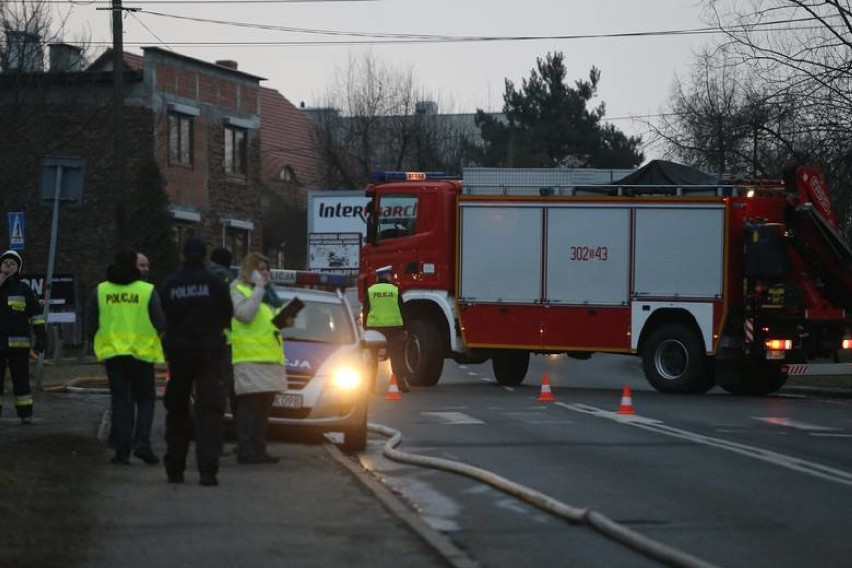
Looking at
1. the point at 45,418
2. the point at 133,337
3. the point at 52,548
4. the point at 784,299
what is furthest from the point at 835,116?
the point at 52,548

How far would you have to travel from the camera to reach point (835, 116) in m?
28.3

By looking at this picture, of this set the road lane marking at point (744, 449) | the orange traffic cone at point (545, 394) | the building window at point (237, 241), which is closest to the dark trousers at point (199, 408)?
the road lane marking at point (744, 449)

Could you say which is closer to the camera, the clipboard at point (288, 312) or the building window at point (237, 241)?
the clipboard at point (288, 312)

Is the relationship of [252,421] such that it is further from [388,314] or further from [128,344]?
[388,314]

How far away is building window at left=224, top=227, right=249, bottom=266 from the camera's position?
47750 millimetres

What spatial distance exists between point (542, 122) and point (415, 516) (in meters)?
64.6

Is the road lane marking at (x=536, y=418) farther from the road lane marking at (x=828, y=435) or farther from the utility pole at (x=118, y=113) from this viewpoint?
the utility pole at (x=118, y=113)

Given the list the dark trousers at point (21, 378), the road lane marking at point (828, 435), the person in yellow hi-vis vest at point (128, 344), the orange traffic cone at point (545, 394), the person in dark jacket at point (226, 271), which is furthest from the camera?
the orange traffic cone at point (545, 394)

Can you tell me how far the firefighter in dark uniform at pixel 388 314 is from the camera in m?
23.6

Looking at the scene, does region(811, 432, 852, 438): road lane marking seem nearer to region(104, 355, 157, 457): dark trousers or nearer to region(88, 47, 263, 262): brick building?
region(104, 355, 157, 457): dark trousers

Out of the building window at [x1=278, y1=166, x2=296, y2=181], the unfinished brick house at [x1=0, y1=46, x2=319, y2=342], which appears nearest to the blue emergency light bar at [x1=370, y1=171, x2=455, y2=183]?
the unfinished brick house at [x1=0, y1=46, x2=319, y2=342]

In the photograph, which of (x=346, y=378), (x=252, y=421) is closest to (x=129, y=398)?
(x=252, y=421)

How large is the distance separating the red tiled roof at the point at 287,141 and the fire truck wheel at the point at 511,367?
38.6 meters

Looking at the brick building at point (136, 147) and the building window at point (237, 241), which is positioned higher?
the brick building at point (136, 147)
